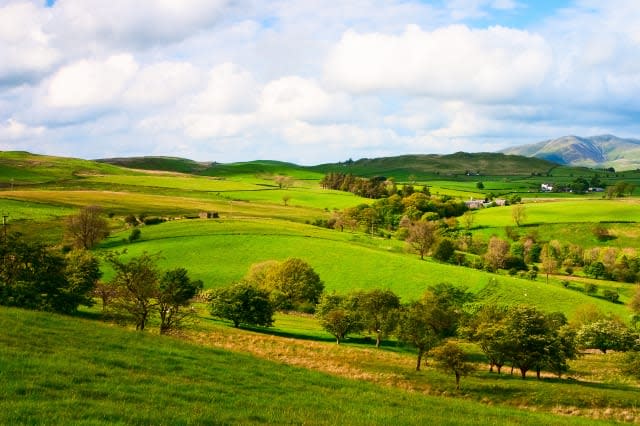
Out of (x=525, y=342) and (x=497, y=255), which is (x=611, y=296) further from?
(x=525, y=342)

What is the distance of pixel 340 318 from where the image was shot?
6212cm

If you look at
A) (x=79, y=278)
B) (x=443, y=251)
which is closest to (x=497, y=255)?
(x=443, y=251)

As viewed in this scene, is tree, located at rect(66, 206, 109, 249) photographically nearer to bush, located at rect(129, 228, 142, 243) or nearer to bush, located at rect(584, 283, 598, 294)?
bush, located at rect(129, 228, 142, 243)

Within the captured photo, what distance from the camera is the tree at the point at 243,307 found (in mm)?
65562

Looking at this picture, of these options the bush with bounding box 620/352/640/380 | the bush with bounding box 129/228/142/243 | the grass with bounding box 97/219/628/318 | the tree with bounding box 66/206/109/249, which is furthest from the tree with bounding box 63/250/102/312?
the bush with bounding box 620/352/640/380

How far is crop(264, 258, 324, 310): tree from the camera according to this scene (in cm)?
8562

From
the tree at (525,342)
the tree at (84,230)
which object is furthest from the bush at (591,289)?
the tree at (84,230)

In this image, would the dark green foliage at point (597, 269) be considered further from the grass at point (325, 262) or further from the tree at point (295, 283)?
the tree at point (295, 283)

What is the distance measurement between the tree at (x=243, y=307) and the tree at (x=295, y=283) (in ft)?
56.8

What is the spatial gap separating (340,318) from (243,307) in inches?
508

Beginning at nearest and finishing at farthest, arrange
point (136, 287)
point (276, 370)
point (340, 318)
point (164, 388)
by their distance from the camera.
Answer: point (164, 388)
point (276, 370)
point (136, 287)
point (340, 318)

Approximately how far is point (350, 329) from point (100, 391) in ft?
152

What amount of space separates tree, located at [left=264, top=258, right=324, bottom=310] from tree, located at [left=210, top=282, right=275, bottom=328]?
56.8 feet

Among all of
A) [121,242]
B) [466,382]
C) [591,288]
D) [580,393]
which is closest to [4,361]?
[466,382]
